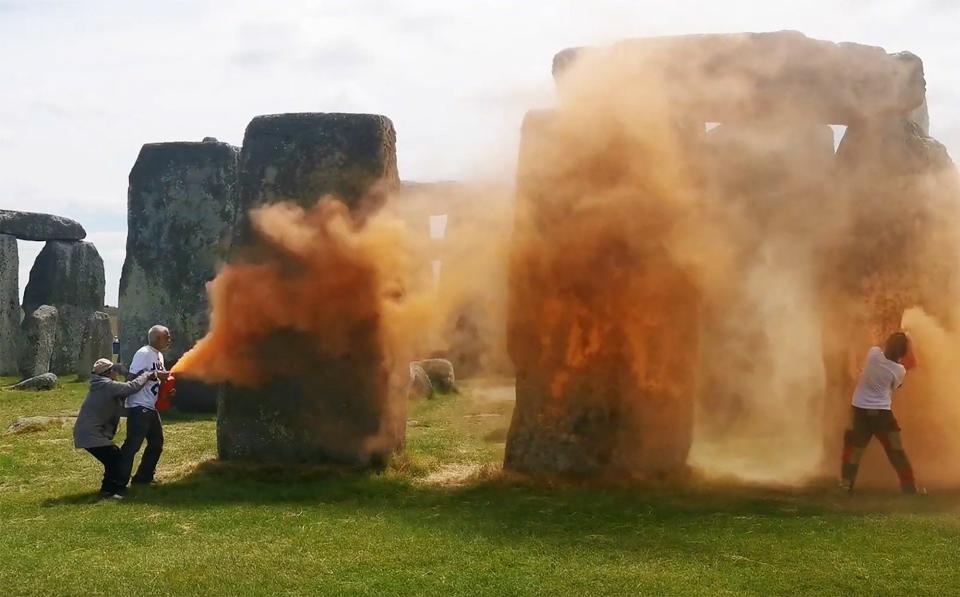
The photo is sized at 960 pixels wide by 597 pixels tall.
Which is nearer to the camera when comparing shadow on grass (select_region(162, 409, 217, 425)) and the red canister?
the red canister

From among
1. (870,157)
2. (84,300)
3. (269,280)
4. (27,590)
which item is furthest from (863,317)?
(84,300)

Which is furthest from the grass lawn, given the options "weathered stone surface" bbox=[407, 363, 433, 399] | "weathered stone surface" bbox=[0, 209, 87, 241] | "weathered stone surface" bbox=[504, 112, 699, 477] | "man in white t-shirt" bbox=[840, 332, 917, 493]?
"weathered stone surface" bbox=[0, 209, 87, 241]

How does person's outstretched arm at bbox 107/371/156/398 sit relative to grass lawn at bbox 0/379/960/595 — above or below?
above

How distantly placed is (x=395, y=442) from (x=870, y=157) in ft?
19.9

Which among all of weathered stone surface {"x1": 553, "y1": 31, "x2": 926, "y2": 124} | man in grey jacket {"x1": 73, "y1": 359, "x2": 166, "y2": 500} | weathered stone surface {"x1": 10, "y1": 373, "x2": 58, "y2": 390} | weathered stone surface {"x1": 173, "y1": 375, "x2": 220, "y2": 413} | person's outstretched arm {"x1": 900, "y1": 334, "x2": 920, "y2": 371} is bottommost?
weathered stone surface {"x1": 10, "y1": 373, "x2": 58, "y2": 390}

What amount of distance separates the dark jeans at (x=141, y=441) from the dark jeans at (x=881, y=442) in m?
6.74

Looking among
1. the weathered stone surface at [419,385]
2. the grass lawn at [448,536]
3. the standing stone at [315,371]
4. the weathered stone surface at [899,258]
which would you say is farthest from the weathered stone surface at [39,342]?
the weathered stone surface at [899,258]

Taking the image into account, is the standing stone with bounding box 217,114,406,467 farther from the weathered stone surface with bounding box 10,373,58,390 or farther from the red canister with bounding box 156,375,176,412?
the weathered stone surface with bounding box 10,373,58,390

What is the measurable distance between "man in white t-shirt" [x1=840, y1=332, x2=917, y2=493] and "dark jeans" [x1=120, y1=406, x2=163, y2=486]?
6.77 m

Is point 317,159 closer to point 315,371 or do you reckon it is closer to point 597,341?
point 315,371

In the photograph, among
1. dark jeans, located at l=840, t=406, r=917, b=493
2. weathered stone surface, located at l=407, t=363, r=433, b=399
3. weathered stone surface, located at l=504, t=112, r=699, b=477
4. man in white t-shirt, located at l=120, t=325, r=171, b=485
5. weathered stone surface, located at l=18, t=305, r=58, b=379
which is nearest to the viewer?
dark jeans, located at l=840, t=406, r=917, b=493

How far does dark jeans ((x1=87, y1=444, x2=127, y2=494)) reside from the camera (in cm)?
978

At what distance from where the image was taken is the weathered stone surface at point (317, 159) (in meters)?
11.3

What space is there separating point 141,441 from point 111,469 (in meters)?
0.44
